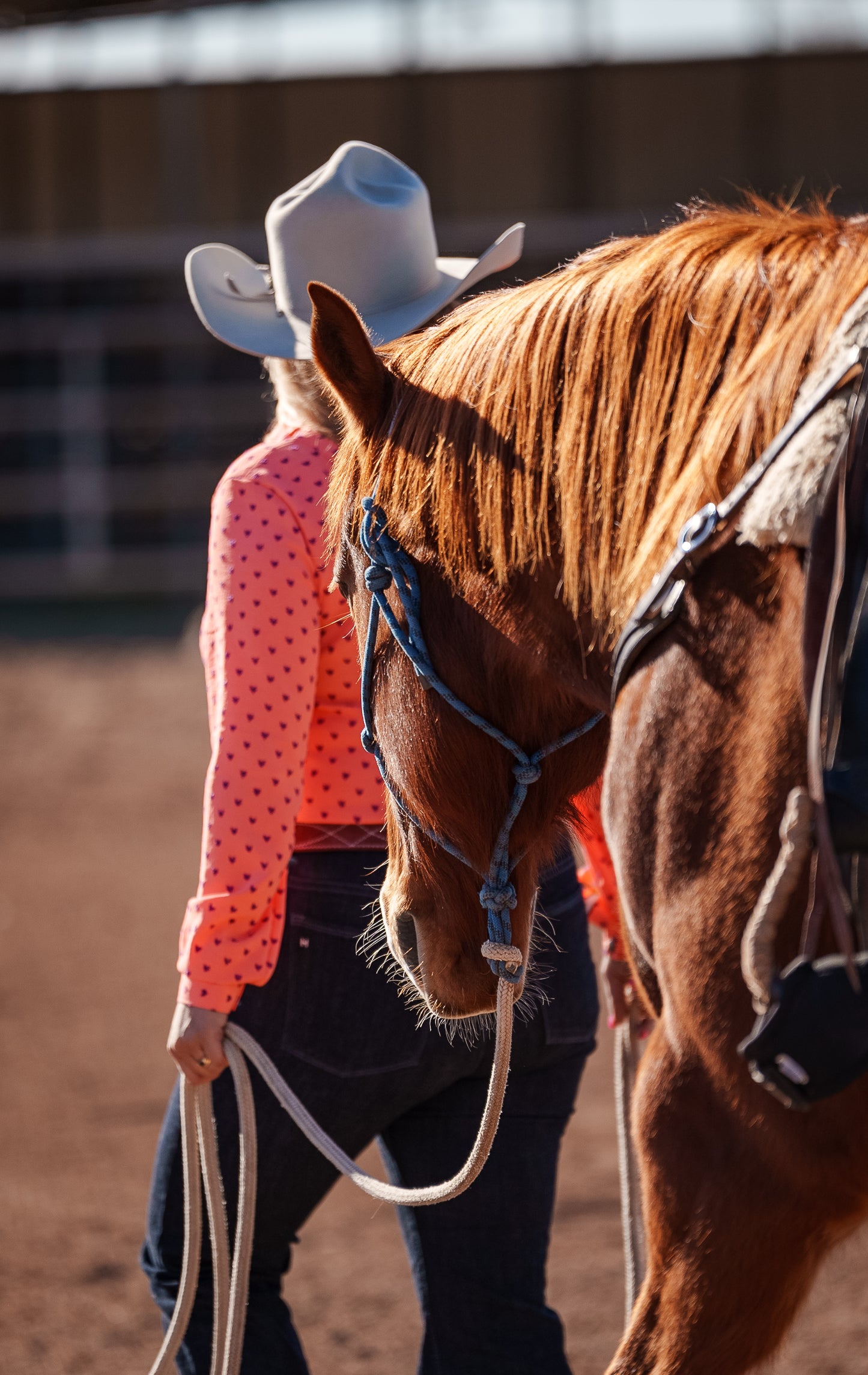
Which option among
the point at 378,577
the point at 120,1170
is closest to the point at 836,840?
the point at 378,577

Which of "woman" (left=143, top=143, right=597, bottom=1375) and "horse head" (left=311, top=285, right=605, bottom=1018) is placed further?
"woman" (left=143, top=143, right=597, bottom=1375)

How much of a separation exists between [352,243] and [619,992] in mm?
1166

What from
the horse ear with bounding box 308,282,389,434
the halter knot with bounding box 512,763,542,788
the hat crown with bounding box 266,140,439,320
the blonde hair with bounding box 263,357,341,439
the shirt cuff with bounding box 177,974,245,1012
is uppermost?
the hat crown with bounding box 266,140,439,320

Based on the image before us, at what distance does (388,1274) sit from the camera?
3.14 m

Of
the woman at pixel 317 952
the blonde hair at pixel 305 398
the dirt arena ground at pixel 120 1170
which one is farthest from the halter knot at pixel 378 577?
the dirt arena ground at pixel 120 1170

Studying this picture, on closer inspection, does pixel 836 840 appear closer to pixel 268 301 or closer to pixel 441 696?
pixel 441 696

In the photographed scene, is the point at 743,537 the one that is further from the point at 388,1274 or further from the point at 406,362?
the point at 388,1274

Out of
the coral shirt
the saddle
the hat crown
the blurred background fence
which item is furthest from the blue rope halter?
the blurred background fence

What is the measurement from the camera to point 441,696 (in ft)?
4.70

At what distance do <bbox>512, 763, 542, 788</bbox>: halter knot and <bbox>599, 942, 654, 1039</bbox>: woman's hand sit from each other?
656 millimetres

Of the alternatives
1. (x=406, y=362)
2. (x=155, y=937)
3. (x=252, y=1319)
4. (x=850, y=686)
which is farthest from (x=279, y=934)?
(x=155, y=937)

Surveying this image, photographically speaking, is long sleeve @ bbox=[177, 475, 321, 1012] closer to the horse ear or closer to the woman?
the woman

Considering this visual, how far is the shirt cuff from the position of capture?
5.64ft

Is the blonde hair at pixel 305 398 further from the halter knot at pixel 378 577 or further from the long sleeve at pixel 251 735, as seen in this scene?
the halter knot at pixel 378 577
